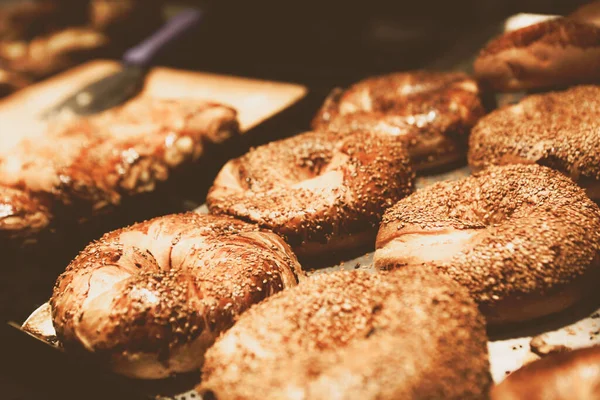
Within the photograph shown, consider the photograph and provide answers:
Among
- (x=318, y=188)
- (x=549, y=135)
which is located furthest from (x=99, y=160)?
(x=549, y=135)

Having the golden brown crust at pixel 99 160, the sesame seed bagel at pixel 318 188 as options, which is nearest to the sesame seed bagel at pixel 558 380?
the sesame seed bagel at pixel 318 188

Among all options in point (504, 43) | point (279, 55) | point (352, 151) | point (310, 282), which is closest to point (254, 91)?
point (279, 55)

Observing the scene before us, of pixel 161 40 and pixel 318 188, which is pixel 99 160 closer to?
pixel 318 188

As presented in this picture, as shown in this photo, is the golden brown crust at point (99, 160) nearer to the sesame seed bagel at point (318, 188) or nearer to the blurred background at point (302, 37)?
the sesame seed bagel at point (318, 188)

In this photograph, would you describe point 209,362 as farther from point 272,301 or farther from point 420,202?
point 420,202

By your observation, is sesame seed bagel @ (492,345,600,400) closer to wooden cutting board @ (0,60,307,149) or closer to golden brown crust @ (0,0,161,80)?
wooden cutting board @ (0,60,307,149)

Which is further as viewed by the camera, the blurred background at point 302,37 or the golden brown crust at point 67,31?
the golden brown crust at point 67,31
